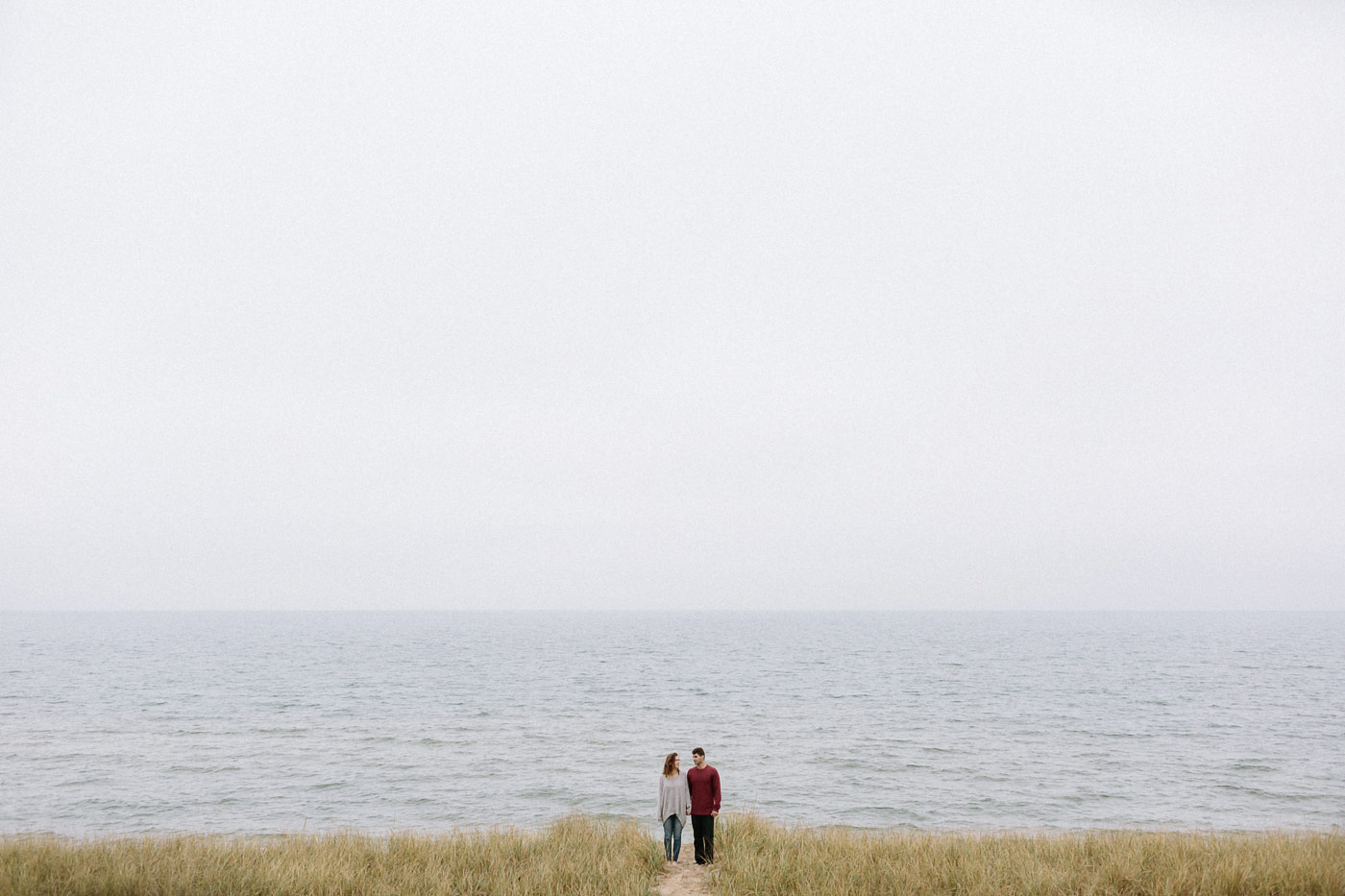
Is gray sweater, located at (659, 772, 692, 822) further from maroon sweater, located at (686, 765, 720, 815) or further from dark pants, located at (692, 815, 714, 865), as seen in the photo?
dark pants, located at (692, 815, 714, 865)

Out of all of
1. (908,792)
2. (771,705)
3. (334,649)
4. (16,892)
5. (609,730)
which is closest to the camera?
(16,892)

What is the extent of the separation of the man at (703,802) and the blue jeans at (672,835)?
11.6 inches

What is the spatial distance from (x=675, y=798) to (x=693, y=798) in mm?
303

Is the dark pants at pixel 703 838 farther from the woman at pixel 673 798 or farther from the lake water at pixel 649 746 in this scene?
the lake water at pixel 649 746

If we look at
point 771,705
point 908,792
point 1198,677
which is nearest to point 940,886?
point 908,792

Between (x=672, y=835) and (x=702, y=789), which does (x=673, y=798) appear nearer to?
(x=702, y=789)

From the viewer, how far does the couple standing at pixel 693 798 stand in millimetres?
12398

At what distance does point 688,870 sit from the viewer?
12.4 m

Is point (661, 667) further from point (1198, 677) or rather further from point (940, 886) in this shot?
point (940, 886)

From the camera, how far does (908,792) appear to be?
78.8ft

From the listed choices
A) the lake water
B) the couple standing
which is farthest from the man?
the lake water

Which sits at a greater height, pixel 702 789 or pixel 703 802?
pixel 702 789

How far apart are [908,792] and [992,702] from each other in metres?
25.1

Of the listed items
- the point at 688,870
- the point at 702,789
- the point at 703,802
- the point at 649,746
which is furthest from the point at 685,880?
the point at 649,746
